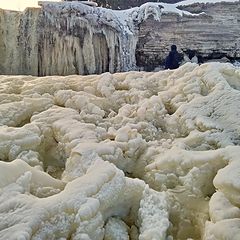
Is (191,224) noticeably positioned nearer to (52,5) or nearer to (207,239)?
(207,239)

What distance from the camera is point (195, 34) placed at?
7.14 meters

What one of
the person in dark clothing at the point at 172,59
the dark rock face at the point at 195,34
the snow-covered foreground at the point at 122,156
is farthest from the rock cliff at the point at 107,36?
the snow-covered foreground at the point at 122,156

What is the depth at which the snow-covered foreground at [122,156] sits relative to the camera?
4.39 feet

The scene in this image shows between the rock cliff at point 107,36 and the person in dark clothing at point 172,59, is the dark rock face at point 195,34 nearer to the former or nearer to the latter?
the rock cliff at point 107,36

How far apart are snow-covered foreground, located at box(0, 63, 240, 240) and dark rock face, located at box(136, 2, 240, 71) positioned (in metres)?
4.87

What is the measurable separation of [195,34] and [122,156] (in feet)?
18.8

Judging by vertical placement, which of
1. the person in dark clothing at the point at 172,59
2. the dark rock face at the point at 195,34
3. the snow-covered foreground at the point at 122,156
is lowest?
the person in dark clothing at the point at 172,59

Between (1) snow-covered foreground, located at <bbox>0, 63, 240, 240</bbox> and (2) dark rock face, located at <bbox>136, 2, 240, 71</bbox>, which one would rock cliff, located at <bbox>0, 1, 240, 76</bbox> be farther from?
(1) snow-covered foreground, located at <bbox>0, 63, 240, 240</bbox>

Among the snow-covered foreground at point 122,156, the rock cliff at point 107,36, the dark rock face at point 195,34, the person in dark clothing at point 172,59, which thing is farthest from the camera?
the dark rock face at point 195,34

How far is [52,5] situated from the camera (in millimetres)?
6758

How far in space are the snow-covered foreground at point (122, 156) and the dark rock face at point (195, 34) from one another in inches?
192

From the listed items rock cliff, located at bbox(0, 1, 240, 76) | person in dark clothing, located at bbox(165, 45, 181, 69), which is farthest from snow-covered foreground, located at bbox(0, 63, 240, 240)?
person in dark clothing, located at bbox(165, 45, 181, 69)

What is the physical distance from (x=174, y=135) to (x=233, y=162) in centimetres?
44

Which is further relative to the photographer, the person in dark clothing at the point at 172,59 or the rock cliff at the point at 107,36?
the person in dark clothing at the point at 172,59
